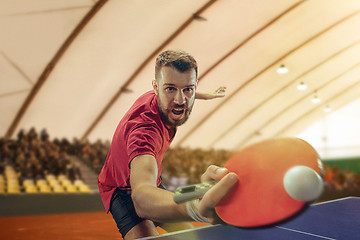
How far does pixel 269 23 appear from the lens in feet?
34.9

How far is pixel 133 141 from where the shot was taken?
167 cm

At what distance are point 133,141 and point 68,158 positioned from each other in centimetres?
844

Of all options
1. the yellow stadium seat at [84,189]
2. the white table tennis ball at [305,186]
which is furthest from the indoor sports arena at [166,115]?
the yellow stadium seat at [84,189]

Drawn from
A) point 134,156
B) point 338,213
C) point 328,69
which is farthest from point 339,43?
point 134,156

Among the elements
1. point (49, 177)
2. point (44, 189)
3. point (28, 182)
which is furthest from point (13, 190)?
point (49, 177)

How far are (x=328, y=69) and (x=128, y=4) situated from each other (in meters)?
10.3

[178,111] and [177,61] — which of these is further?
[178,111]

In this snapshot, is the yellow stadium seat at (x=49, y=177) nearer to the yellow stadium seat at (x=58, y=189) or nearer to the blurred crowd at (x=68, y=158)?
the blurred crowd at (x=68, y=158)

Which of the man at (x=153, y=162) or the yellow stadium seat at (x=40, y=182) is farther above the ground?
the yellow stadium seat at (x=40, y=182)

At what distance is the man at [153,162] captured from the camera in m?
1.26

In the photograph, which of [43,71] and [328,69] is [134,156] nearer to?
[43,71]

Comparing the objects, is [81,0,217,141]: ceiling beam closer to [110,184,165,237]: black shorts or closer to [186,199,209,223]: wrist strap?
[110,184,165,237]: black shorts

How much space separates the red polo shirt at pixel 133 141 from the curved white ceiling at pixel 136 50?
691 centimetres

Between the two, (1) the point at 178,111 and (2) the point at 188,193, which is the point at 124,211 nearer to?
(1) the point at 178,111
